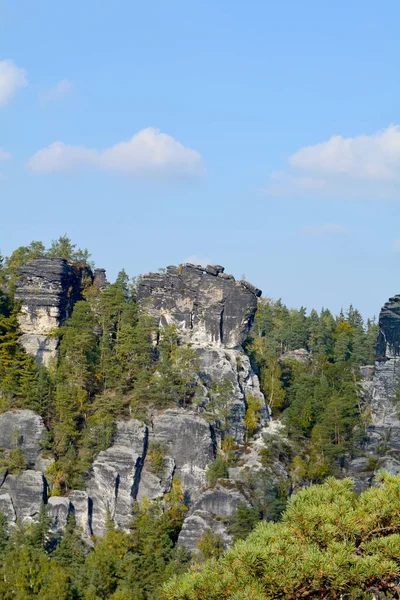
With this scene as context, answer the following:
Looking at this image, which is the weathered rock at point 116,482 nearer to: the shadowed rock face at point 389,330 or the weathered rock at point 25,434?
the weathered rock at point 25,434

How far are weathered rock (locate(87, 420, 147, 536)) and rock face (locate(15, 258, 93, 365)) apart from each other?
747 centimetres

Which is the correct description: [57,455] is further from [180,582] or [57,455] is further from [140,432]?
[180,582]

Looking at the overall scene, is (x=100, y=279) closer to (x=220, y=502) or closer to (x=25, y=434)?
(x=25, y=434)

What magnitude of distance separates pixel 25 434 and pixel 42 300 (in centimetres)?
845

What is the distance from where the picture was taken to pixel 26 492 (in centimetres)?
4256

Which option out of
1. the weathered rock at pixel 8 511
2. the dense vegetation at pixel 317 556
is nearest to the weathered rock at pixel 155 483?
the weathered rock at pixel 8 511

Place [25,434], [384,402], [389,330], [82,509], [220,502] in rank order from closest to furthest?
[82,509] < [220,502] < [25,434] < [384,402] < [389,330]

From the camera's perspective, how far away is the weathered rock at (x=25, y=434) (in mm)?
44531

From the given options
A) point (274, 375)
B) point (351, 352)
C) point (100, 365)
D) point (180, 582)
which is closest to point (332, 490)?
point (180, 582)

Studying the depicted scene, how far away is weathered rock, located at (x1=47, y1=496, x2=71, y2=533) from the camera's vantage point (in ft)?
136

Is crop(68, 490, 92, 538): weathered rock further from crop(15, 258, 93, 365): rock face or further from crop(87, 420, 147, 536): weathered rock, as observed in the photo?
crop(15, 258, 93, 365): rock face

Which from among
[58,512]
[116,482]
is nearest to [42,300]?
[116,482]

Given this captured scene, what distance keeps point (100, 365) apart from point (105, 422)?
4.46 m

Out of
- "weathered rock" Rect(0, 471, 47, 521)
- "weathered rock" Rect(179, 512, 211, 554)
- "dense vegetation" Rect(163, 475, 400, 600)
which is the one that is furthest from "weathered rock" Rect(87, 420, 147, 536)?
"dense vegetation" Rect(163, 475, 400, 600)
